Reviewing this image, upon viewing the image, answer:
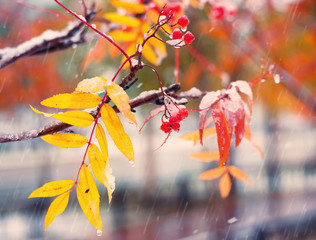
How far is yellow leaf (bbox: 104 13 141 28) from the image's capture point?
94cm

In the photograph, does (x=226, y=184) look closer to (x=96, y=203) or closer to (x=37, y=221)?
(x=96, y=203)

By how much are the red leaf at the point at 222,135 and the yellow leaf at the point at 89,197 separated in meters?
0.27

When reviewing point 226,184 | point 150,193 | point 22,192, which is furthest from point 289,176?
point 226,184

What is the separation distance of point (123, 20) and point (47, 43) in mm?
255

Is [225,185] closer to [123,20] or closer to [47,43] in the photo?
[123,20]

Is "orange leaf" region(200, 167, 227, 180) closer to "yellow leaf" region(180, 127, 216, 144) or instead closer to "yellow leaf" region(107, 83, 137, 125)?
"yellow leaf" region(180, 127, 216, 144)

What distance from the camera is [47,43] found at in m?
0.96

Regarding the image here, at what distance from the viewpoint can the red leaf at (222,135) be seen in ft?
2.06

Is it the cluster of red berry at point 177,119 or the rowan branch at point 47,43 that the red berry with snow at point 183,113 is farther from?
the rowan branch at point 47,43

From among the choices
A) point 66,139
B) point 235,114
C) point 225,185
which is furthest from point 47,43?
point 225,185

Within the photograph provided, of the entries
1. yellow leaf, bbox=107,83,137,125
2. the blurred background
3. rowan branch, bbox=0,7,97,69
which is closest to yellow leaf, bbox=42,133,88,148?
yellow leaf, bbox=107,83,137,125

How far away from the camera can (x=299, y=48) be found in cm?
284

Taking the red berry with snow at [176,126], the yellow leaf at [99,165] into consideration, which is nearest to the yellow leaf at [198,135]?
the red berry with snow at [176,126]

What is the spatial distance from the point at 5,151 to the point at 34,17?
10.0 meters
